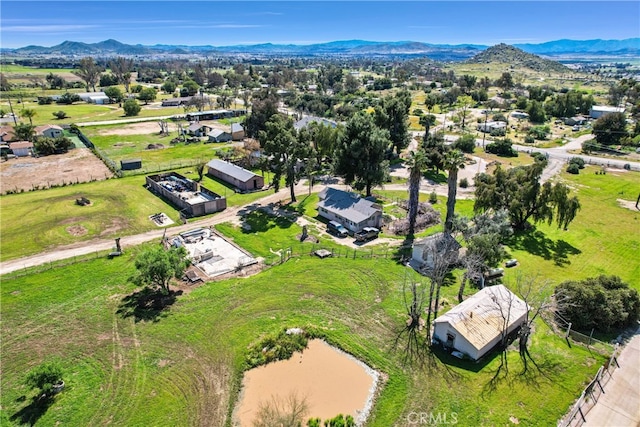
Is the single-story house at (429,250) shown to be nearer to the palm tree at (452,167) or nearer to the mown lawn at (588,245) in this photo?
the palm tree at (452,167)

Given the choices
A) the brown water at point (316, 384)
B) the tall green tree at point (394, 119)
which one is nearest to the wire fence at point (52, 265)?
the brown water at point (316, 384)

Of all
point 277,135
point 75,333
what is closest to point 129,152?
point 277,135

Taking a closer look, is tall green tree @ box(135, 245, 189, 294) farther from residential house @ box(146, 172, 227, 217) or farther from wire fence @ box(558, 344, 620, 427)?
wire fence @ box(558, 344, 620, 427)

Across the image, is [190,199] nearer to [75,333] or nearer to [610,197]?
[75,333]

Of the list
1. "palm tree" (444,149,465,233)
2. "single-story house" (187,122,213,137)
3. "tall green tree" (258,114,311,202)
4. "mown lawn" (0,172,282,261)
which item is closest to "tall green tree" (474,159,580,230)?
"palm tree" (444,149,465,233)

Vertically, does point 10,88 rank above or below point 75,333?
above

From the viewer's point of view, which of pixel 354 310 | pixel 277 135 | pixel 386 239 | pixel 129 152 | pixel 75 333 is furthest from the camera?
pixel 129 152

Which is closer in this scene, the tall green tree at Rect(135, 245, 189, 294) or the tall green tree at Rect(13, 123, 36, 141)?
the tall green tree at Rect(135, 245, 189, 294)
